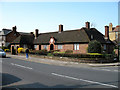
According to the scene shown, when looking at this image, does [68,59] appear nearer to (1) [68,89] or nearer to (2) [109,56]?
(2) [109,56]

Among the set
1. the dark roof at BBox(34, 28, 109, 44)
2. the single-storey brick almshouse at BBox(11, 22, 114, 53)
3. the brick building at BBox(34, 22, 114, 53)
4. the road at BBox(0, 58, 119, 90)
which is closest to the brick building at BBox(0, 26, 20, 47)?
the single-storey brick almshouse at BBox(11, 22, 114, 53)

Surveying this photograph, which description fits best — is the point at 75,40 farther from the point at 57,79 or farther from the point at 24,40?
the point at 57,79

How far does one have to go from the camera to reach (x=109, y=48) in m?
36.3

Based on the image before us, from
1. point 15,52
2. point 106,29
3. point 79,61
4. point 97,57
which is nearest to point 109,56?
point 97,57

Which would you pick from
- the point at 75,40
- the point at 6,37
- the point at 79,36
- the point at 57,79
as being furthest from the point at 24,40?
the point at 57,79

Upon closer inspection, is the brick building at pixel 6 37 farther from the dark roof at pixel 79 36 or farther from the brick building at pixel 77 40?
the dark roof at pixel 79 36

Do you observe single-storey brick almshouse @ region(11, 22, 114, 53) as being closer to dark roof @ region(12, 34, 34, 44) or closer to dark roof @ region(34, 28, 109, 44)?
dark roof @ region(34, 28, 109, 44)

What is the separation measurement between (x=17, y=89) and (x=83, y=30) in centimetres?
3005

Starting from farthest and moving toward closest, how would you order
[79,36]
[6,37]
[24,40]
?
[6,37] < [24,40] < [79,36]

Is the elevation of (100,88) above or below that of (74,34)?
below

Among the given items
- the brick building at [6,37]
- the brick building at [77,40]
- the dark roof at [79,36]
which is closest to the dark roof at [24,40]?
the brick building at [77,40]

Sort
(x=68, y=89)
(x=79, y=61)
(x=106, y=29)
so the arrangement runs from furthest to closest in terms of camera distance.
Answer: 1. (x=106, y=29)
2. (x=79, y=61)
3. (x=68, y=89)

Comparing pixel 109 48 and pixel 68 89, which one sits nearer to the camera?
pixel 68 89

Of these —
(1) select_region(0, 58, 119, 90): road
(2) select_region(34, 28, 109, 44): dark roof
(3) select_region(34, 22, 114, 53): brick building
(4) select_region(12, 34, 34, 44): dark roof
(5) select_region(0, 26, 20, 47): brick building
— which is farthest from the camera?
(5) select_region(0, 26, 20, 47): brick building
